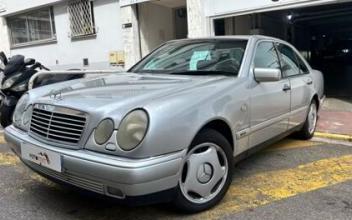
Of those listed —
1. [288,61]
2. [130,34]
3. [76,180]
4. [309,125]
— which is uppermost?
[130,34]

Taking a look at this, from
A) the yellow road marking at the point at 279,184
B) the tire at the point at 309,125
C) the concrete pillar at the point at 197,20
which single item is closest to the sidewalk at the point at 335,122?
the tire at the point at 309,125

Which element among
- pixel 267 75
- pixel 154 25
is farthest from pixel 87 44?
pixel 267 75

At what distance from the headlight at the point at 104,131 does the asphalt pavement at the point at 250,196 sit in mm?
424

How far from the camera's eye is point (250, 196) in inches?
152

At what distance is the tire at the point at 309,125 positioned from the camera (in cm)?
583

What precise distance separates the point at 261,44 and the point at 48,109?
238cm

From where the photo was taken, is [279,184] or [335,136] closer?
[279,184]

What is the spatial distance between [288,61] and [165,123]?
2735 mm

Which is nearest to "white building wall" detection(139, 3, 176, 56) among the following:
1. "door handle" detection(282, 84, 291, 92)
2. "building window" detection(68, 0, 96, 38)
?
"building window" detection(68, 0, 96, 38)

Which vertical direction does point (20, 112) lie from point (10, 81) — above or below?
below

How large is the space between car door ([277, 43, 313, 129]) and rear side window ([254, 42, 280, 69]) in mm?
178

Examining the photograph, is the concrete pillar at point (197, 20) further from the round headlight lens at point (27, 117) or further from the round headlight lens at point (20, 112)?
the round headlight lens at point (27, 117)

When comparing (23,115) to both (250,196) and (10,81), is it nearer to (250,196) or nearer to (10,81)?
(250,196)

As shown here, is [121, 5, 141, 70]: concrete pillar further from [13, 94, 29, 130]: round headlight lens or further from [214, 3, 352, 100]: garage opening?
[13, 94, 29, 130]: round headlight lens
